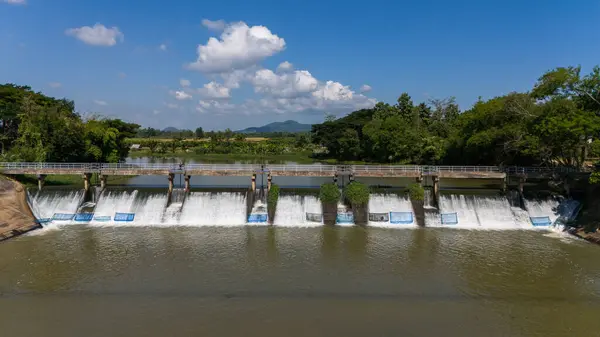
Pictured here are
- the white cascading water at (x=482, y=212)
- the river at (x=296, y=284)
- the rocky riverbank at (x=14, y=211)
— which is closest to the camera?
the river at (x=296, y=284)

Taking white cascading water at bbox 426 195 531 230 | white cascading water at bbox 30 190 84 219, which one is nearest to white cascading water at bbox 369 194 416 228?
white cascading water at bbox 426 195 531 230

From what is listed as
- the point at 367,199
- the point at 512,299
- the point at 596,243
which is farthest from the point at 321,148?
the point at 512,299

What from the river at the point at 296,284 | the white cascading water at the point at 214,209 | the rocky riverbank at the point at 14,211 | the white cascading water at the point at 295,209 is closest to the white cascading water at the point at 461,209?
the river at the point at 296,284

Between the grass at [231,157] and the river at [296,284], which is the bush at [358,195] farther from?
the grass at [231,157]

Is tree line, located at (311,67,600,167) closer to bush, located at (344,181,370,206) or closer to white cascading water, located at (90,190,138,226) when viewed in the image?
bush, located at (344,181,370,206)

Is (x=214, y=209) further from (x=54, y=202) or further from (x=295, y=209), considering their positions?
(x=54, y=202)

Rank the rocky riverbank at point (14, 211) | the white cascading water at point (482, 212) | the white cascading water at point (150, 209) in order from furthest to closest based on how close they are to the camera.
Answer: the white cascading water at point (150, 209)
the white cascading water at point (482, 212)
the rocky riverbank at point (14, 211)

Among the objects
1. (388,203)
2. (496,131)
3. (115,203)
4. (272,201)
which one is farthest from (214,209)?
(496,131)

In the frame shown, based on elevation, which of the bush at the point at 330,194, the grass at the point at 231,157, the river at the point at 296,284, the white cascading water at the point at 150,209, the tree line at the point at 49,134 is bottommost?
the river at the point at 296,284
